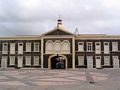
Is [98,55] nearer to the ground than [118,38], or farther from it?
nearer to the ground

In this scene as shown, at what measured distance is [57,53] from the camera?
49344 millimetres

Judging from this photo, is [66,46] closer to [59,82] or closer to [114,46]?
[114,46]

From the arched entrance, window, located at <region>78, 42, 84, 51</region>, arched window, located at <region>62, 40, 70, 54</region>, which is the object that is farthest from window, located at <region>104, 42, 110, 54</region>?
the arched entrance

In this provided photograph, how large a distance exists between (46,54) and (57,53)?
6.94ft

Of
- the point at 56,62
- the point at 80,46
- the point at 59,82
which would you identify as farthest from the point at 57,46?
the point at 59,82

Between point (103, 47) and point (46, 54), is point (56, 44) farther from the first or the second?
point (103, 47)

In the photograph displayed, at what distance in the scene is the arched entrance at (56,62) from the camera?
49.6 m

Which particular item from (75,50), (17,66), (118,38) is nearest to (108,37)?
(118,38)

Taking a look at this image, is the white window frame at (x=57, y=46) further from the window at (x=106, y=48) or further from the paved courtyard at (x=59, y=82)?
the paved courtyard at (x=59, y=82)

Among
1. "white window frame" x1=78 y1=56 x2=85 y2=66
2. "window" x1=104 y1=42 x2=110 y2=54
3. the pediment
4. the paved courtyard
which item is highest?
the pediment

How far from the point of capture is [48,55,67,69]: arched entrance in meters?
49.6

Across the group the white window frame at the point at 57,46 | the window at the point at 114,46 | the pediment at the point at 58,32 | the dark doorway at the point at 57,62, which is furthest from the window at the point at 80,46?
the window at the point at 114,46

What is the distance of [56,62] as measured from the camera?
179 feet

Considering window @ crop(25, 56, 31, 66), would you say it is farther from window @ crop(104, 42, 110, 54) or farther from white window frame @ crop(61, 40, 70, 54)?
window @ crop(104, 42, 110, 54)
